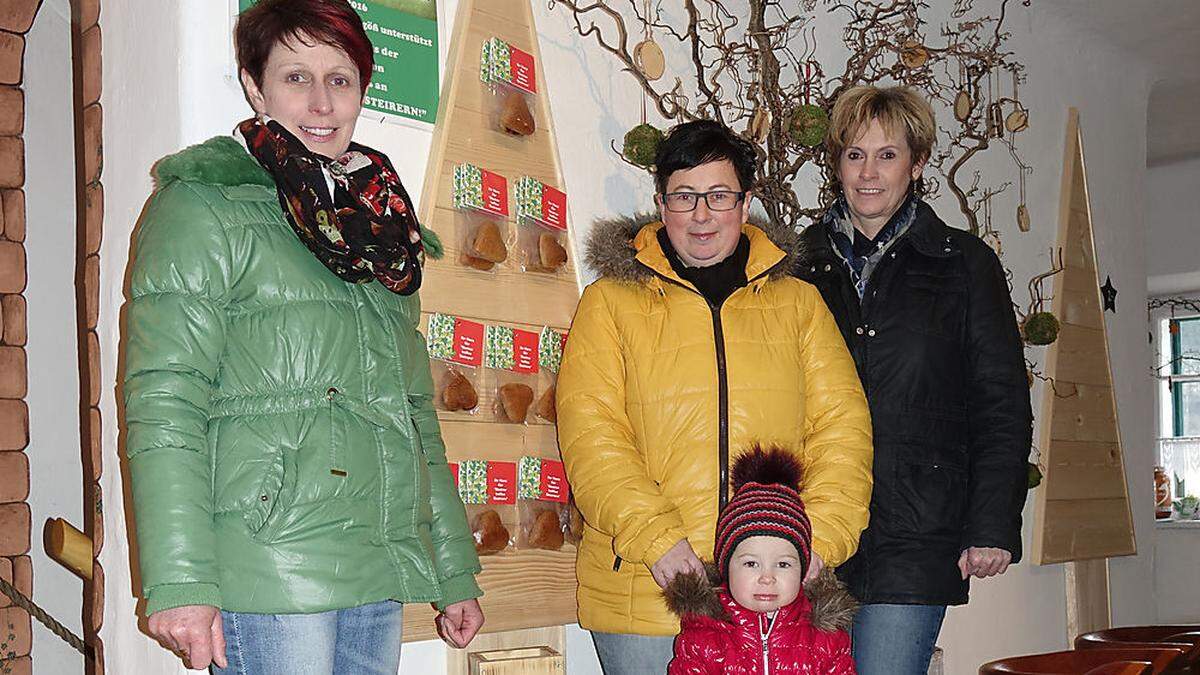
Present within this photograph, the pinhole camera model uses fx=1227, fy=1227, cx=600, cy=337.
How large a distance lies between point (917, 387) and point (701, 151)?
21.7 inches

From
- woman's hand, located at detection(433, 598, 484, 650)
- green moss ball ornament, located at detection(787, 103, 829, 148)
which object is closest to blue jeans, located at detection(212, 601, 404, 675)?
woman's hand, located at detection(433, 598, 484, 650)

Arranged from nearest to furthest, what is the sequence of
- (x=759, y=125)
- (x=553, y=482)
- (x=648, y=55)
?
1. (x=553, y=482)
2. (x=648, y=55)
3. (x=759, y=125)

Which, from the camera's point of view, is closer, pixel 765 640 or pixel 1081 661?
pixel 765 640

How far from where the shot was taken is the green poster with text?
2.12m

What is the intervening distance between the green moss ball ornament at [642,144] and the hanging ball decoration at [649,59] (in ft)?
0.84

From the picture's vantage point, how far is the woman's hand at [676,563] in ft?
6.12

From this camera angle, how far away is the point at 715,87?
2893 mm

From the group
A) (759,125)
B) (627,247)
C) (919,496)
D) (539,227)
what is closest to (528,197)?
(539,227)

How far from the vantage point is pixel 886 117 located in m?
2.19

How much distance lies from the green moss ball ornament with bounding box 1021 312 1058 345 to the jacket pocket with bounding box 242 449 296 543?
2.88m

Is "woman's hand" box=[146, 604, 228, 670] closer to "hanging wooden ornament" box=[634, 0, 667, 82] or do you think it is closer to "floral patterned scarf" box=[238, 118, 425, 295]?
"floral patterned scarf" box=[238, 118, 425, 295]

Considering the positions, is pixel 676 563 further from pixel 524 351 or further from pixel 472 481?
pixel 524 351

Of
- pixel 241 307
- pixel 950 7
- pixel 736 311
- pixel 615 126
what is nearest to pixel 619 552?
pixel 736 311

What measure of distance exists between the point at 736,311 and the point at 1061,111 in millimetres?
3025
